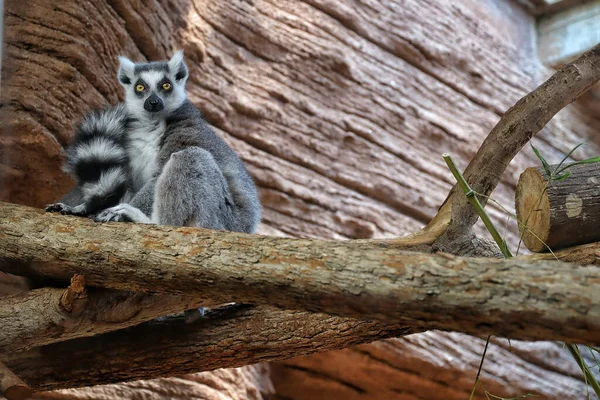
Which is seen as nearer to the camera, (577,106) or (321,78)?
(321,78)

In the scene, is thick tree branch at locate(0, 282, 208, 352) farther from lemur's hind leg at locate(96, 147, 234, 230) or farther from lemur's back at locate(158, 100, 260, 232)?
lemur's back at locate(158, 100, 260, 232)

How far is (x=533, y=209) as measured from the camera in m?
3.48

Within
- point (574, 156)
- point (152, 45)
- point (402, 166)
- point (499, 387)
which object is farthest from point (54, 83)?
point (574, 156)

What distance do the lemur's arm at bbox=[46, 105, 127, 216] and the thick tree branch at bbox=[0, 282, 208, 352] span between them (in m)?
0.60

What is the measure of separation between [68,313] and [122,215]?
584mm

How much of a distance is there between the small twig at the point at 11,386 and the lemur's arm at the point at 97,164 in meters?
0.93

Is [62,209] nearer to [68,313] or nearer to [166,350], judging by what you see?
[68,313]

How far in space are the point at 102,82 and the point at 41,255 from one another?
7.47 ft

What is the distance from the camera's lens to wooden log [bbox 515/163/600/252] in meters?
3.37

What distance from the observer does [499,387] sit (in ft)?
24.0

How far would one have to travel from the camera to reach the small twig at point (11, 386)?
3355 mm

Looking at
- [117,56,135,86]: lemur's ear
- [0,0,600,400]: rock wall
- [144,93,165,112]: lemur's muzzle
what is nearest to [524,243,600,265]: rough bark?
[144,93,165,112]: lemur's muzzle

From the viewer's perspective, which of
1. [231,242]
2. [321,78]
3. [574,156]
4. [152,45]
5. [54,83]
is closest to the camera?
[231,242]

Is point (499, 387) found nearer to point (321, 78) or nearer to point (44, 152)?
point (321, 78)
